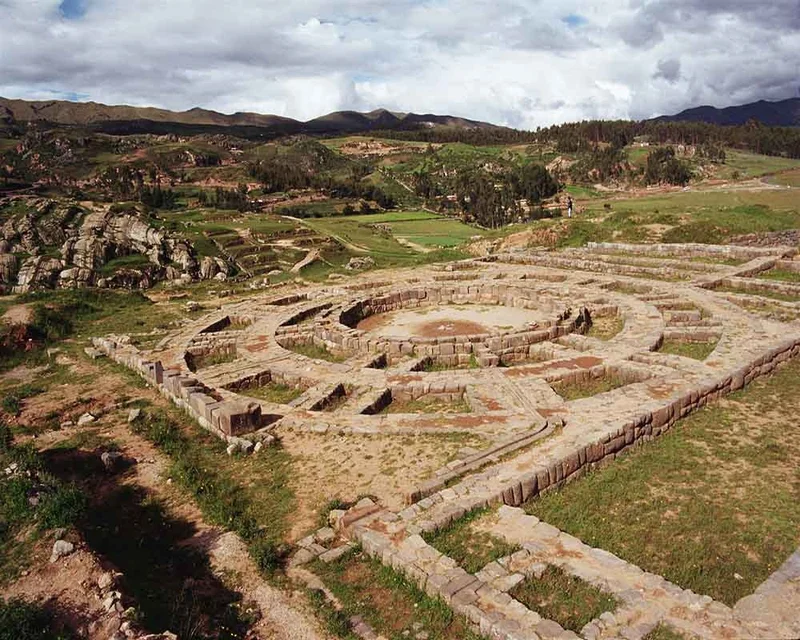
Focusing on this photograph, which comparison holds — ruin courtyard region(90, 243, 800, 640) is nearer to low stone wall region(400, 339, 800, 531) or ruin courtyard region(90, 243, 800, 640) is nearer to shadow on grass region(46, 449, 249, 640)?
low stone wall region(400, 339, 800, 531)

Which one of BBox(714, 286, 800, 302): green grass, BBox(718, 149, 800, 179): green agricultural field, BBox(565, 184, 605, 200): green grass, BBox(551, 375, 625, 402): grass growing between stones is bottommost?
BBox(551, 375, 625, 402): grass growing between stones

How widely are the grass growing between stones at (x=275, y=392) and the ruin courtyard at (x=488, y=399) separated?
0.30ft

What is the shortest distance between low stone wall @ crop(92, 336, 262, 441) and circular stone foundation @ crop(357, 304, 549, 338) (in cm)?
716

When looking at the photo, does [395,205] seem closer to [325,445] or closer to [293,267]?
[293,267]

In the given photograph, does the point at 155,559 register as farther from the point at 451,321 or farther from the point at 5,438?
the point at 451,321

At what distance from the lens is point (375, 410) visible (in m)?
Result: 14.9

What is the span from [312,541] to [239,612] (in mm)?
1723

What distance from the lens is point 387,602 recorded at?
769 centimetres

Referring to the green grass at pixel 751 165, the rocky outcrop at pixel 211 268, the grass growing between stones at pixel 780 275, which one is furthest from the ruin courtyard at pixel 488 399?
the green grass at pixel 751 165

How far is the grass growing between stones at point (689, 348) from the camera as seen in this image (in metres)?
17.7

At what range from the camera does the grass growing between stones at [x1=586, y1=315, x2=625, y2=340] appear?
2088 centimetres

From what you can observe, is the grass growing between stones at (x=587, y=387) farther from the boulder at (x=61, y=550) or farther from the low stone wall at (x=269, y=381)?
the boulder at (x=61, y=550)

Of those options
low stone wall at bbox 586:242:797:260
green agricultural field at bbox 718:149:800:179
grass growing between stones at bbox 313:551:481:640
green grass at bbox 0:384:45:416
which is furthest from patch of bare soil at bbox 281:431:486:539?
green agricultural field at bbox 718:149:800:179

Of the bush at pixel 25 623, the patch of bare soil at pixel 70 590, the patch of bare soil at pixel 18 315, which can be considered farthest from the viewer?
the patch of bare soil at pixel 18 315
